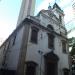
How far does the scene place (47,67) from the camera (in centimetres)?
1338

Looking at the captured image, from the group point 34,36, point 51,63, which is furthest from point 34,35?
point 51,63

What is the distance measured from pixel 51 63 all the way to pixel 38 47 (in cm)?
276

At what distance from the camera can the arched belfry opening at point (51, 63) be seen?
44.0ft

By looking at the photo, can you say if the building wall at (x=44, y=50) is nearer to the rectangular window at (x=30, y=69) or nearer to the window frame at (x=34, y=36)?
the window frame at (x=34, y=36)

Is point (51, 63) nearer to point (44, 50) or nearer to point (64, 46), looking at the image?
point (44, 50)

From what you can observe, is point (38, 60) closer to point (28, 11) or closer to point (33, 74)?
point (33, 74)

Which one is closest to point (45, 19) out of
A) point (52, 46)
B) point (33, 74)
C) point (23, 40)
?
point (52, 46)

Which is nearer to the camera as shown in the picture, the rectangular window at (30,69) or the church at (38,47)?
the rectangular window at (30,69)

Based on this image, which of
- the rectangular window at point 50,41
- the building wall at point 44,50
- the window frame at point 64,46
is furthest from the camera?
the window frame at point 64,46

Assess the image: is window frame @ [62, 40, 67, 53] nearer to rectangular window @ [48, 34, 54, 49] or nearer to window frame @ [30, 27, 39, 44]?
rectangular window @ [48, 34, 54, 49]

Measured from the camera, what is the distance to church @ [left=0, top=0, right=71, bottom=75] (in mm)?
11742

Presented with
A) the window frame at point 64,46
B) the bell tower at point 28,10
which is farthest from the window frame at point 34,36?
the window frame at point 64,46

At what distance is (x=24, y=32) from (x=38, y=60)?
3.58 metres

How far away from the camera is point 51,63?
14.1 meters
